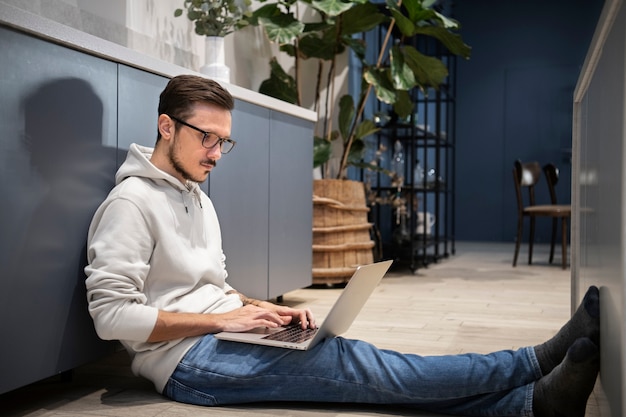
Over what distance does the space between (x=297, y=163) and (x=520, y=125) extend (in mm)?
6046

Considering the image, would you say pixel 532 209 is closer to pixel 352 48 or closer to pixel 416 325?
pixel 352 48

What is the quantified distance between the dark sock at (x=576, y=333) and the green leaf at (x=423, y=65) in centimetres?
306

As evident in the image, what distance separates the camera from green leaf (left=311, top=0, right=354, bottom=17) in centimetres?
391

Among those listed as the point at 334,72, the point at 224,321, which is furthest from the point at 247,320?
the point at 334,72

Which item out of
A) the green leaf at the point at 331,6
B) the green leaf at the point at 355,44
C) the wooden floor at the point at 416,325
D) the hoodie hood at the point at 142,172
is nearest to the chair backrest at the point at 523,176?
the wooden floor at the point at 416,325

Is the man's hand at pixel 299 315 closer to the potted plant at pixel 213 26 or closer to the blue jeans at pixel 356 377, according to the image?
the blue jeans at pixel 356 377

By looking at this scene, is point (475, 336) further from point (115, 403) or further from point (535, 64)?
point (535, 64)

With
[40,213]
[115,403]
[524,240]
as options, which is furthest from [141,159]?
[524,240]

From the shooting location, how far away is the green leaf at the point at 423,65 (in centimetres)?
453

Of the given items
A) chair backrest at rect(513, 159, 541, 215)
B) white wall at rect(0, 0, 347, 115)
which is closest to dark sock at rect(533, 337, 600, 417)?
white wall at rect(0, 0, 347, 115)

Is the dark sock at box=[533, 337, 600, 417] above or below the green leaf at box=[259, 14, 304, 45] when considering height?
below

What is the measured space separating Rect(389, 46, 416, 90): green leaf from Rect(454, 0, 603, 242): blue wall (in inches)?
184

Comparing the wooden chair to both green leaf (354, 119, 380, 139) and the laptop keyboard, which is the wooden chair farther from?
the laptop keyboard

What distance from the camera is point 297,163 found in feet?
11.2
